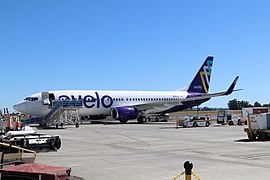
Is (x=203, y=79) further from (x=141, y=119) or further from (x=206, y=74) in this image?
(x=141, y=119)

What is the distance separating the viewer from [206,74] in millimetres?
54000

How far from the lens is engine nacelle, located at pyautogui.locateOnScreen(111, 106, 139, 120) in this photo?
1718 inches

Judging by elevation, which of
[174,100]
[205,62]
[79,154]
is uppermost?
[205,62]

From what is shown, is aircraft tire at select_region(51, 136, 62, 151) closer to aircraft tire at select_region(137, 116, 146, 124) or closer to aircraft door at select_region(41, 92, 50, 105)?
aircraft door at select_region(41, 92, 50, 105)

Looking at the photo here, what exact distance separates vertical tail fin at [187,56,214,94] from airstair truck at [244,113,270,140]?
110 ft

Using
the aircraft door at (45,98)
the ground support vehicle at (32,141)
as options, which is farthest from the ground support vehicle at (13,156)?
Answer: the aircraft door at (45,98)

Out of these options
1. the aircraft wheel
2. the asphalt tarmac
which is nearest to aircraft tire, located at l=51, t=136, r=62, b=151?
the asphalt tarmac

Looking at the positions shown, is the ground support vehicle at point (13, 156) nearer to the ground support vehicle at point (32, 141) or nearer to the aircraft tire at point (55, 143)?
the ground support vehicle at point (32, 141)

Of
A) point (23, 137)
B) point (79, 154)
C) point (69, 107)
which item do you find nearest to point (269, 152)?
point (79, 154)

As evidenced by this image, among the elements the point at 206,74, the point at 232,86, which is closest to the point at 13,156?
the point at 232,86

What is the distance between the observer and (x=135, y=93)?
4794 centimetres

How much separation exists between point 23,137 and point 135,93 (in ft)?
115

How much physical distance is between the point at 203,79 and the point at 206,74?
93 centimetres

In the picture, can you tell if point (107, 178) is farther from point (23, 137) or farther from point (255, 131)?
point (255, 131)
